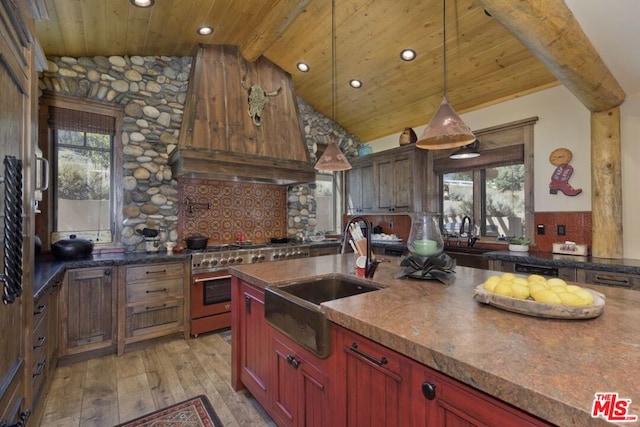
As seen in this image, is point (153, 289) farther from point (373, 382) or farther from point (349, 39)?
point (349, 39)

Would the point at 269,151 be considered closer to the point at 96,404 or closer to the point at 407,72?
the point at 407,72

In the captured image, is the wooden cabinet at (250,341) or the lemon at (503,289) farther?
the wooden cabinet at (250,341)

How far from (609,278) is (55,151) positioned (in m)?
5.48

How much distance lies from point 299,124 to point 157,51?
194cm

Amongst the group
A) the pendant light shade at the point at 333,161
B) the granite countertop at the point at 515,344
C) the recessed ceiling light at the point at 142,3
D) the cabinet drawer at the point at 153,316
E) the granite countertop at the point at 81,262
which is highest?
the recessed ceiling light at the point at 142,3

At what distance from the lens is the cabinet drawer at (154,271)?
10.1 ft

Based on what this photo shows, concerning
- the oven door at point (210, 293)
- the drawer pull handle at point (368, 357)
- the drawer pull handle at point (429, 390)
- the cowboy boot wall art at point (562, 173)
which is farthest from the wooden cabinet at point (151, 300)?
the cowboy boot wall art at point (562, 173)

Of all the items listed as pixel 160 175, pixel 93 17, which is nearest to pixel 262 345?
pixel 160 175

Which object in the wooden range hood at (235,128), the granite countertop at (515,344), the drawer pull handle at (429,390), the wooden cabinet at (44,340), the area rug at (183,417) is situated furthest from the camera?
the wooden range hood at (235,128)

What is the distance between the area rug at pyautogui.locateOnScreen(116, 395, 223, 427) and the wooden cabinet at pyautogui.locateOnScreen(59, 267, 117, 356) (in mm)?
1231

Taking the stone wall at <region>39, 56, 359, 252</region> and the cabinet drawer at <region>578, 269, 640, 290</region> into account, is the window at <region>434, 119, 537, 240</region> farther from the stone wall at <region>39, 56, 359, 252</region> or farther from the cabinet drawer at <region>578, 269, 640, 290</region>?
the stone wall at <region>39, 56, 359, 252</region>

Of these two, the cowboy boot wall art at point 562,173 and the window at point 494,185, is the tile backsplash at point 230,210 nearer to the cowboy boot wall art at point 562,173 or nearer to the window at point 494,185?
the window at point 494,185

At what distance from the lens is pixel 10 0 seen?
1054mm
